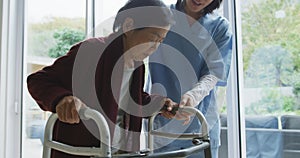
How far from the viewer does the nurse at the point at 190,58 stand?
1.56 meters

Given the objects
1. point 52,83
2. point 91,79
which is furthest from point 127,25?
point 52,83

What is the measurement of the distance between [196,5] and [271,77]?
55cm

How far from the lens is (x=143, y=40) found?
113cm

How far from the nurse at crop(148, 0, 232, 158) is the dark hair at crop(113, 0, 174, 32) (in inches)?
15.4

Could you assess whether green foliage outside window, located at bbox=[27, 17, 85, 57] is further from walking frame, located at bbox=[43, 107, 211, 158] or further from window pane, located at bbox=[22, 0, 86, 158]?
walking frame, located at bbox=[43, 107, 211, 158]

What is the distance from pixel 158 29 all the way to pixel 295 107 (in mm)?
904

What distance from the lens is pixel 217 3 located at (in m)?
1.58

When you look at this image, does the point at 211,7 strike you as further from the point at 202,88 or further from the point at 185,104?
the point at 185,104

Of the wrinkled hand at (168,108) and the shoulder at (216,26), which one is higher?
the shoulder at (216,26)

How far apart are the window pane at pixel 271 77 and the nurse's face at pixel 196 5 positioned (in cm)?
35

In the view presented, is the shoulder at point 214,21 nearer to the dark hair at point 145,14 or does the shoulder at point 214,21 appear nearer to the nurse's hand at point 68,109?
the dark hair at point 145,14

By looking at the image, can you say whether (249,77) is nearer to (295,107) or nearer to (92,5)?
(295,107)

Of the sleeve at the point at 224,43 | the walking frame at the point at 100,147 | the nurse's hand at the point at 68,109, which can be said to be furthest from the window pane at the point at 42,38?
the nurse's hand at the point at 68,109

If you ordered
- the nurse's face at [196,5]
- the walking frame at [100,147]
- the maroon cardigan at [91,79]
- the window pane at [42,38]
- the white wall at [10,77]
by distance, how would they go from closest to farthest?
1. the walking frame at [100,147]
2. the maroon cardigan at [91,79]
3. the nurse's face at [196,5]
4. the white wall at [10,77]
5. the window pane at [42,38]
